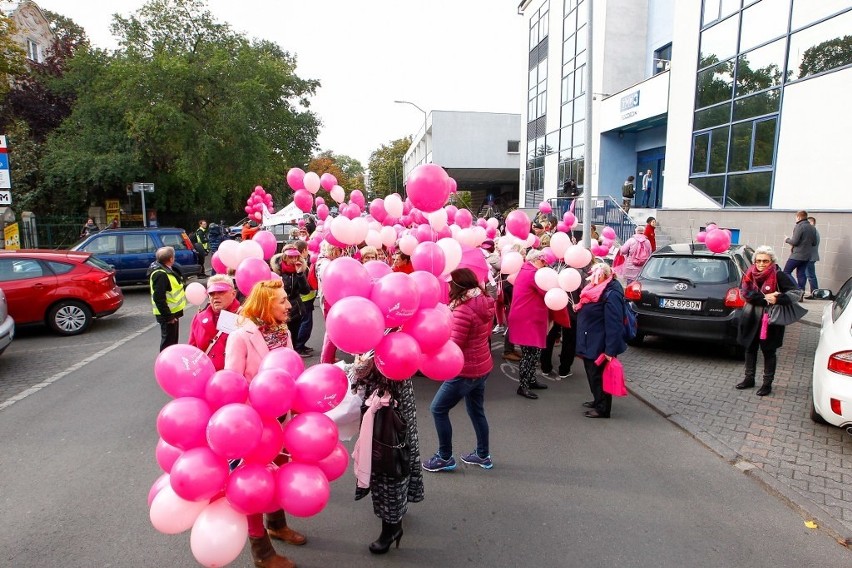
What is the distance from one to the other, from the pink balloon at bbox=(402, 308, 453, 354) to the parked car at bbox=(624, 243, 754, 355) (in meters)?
5.52

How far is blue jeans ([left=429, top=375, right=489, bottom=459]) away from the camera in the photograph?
4062 millimetres

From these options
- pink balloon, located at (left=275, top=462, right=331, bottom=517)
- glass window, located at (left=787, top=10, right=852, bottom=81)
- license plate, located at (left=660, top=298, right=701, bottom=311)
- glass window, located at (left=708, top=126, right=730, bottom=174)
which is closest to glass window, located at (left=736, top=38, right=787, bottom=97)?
glass window, located at (left=787, top=10, right=852, bottom=81)

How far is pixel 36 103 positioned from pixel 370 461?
31501mm

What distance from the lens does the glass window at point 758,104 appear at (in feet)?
41.4

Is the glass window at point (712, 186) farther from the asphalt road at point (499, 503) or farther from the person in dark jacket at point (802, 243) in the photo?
the asphalt road at point (499, 503)

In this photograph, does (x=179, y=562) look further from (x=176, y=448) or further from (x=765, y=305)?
(x=765, y=305)

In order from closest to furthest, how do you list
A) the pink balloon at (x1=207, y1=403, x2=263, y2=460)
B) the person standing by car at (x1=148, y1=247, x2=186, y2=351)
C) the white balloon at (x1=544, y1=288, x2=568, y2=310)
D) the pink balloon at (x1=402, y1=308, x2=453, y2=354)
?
1. the pink balloon at (x1=207, y1=403, x2=263, y2=460)
2. the pink balloon at (x1=402, y1=308, x2=453, y2=354)
3. the white balloon at (x1=544, y1=288, x2=568, y2=310)
4. the person standing by car at (x1=148, y1=247, x2=186, y2=351)

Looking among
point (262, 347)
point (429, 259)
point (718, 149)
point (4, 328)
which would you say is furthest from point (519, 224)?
point (718, 149)

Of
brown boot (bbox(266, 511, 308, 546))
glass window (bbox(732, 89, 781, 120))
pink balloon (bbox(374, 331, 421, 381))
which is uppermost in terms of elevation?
glass window (bbox(732, 89, 781, 120))

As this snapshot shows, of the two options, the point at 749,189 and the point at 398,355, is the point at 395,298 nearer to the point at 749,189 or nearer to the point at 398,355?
the point at 398,355

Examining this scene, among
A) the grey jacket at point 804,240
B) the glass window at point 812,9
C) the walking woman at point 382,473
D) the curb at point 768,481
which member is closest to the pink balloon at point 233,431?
the walking woman at point 382,473

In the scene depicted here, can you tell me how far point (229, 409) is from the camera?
2359 mm

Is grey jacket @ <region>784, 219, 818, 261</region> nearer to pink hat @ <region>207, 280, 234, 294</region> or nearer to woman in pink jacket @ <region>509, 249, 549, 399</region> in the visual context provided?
woman in pink jacket @ <region>509, 249, 549, 399</region>

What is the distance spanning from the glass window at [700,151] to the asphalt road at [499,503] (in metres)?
12.5
